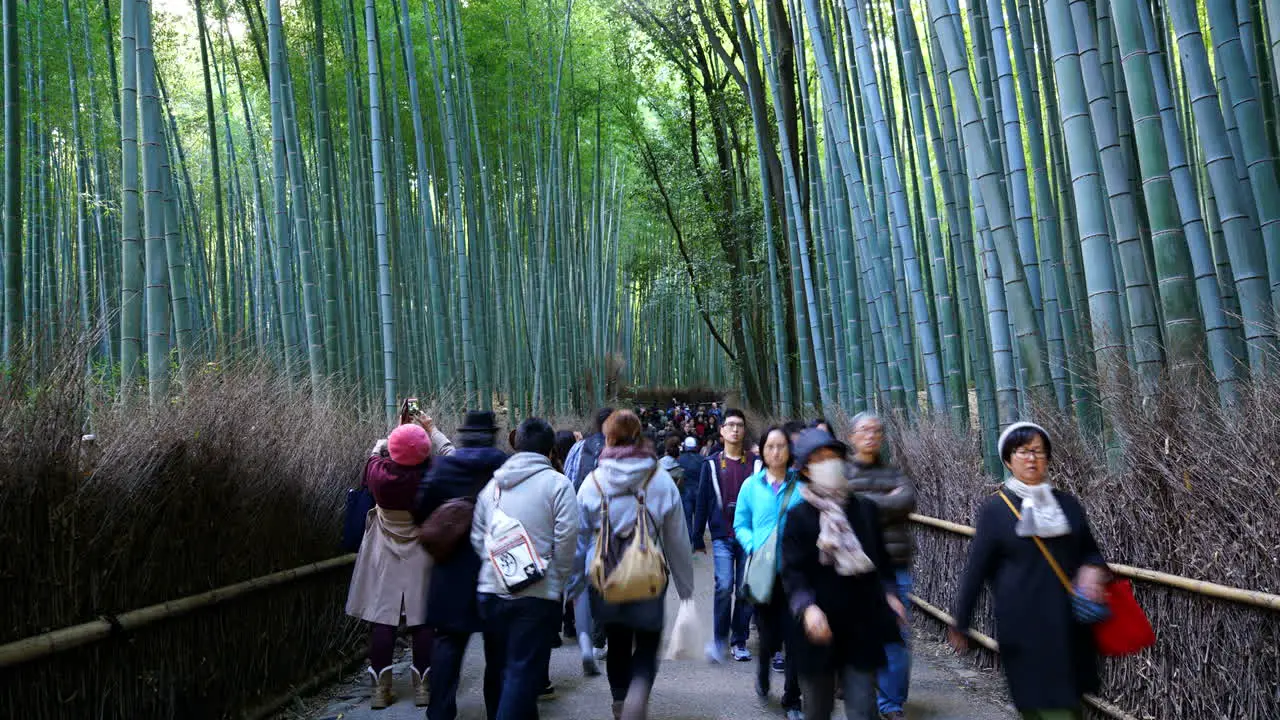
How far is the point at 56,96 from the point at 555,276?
23.0 feet

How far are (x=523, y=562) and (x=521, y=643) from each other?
228mm

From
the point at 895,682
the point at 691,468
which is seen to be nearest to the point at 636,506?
the point at 895,682

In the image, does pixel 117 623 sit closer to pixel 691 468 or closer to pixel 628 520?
pixel 628 520

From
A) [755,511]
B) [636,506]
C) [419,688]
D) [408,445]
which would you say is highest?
[408,445]

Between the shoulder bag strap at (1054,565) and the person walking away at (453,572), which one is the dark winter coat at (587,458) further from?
the shoulder bag strap at (1054,565)

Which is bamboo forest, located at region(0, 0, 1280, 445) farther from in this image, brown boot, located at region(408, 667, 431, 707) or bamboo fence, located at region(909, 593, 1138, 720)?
brown boot, located at region(408, 667, 431, 707)

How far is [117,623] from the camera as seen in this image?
2.57 metres

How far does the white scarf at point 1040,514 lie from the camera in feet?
7.36

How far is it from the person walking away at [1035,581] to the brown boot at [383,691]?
2346 millimetres

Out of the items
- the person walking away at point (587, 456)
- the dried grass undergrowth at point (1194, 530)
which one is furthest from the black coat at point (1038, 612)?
the person walking away at point (587, 456)

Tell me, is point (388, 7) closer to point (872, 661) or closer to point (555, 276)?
point (555, 276)

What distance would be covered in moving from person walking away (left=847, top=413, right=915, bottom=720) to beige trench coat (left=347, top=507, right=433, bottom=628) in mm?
1686

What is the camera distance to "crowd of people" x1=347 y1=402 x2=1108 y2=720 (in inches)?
88.8

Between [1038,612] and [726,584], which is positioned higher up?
[1038,612]
